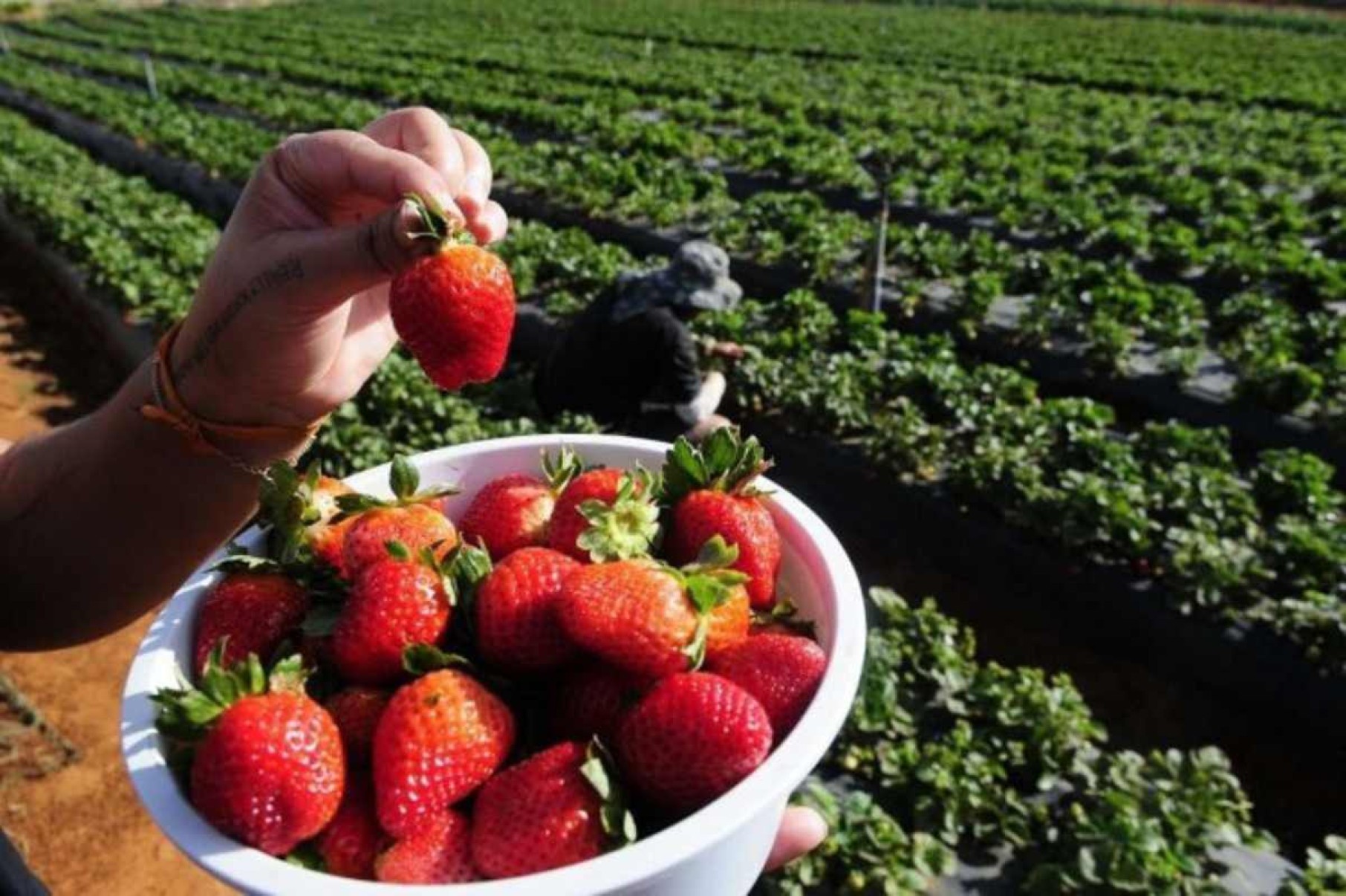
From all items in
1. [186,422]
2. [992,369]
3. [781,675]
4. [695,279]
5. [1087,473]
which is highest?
[186,422]

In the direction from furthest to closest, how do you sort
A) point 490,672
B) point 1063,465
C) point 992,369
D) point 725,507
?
point 992,369
point 1063,465
point 725,507
point 490,672

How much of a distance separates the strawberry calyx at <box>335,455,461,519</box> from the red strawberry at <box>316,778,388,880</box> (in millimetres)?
424

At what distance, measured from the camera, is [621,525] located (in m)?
1.41

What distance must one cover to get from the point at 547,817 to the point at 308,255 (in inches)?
35.9

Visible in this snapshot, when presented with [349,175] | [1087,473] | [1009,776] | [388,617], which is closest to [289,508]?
[388,617]

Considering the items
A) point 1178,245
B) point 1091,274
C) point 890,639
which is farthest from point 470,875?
point 1178,245

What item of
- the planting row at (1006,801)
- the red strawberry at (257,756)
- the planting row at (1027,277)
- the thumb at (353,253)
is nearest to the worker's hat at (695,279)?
the planting row at (1006,801)

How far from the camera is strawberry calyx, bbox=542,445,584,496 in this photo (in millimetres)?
1625

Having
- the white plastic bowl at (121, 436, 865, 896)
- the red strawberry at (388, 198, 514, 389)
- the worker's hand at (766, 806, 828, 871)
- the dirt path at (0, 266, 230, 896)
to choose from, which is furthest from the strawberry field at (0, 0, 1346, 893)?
the red strawberry at (388, 198, 514, 389)

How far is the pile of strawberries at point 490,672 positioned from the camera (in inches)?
45.3

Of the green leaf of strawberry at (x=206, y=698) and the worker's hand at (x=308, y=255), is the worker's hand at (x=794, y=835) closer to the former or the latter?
the green leaf of strawberry at (x=206, y=698)

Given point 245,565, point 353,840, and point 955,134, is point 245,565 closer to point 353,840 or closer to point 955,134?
point 353,840

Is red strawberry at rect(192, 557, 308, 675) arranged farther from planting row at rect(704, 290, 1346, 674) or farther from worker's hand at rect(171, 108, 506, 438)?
planting row at rect(704, 290, 1346, 674)

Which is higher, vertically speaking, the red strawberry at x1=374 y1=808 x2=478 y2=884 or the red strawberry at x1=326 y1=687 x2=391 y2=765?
the red strawberry at x1=326 y1=687 x2=391 y2=765
